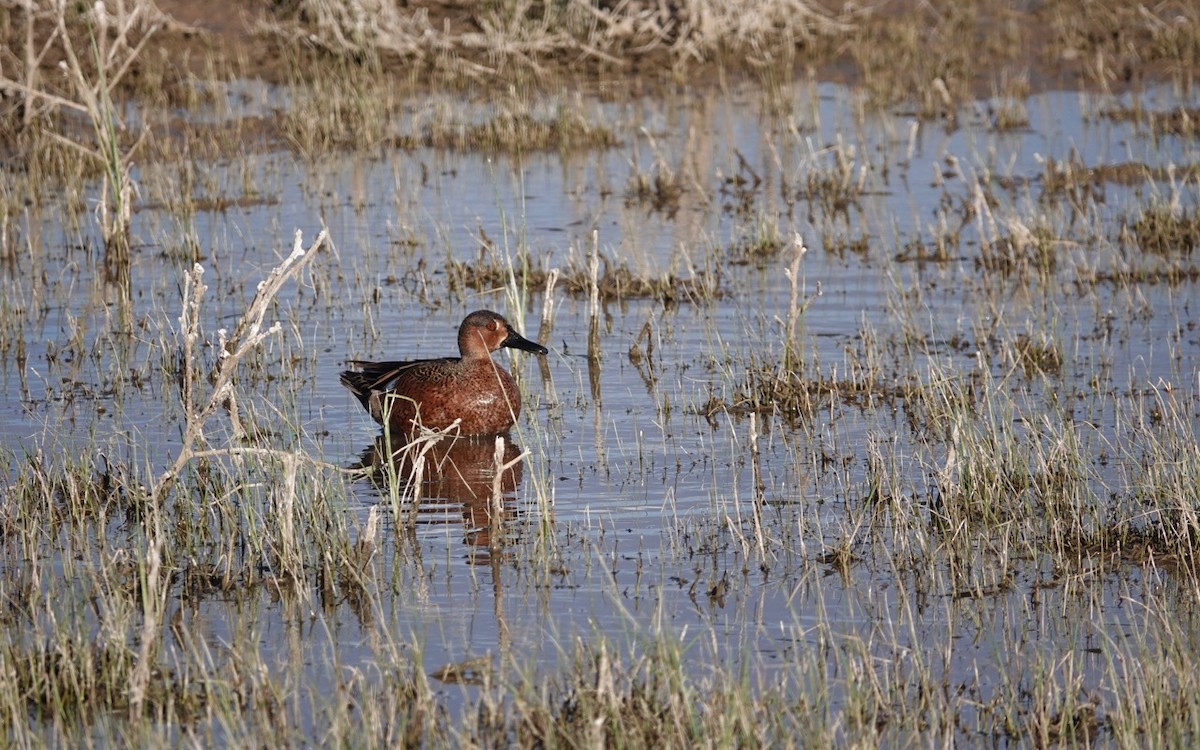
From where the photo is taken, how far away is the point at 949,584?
5.88m

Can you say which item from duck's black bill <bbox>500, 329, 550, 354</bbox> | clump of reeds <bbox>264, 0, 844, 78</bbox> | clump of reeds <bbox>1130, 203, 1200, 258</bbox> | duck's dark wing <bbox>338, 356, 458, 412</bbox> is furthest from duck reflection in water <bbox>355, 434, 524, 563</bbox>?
clump of reeds <bbox>264, 0, 844, 78</bbox>

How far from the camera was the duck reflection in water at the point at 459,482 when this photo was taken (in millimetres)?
6352

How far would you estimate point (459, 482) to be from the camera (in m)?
Answer: 7.52

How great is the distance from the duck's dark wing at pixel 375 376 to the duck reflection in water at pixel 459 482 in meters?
0.23

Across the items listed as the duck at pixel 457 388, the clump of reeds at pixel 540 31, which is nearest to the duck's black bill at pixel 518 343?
the duck at pixel 457 388

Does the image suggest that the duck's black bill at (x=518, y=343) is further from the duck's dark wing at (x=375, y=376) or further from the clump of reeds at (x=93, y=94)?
the clump of reeds at (x=93, y=94)

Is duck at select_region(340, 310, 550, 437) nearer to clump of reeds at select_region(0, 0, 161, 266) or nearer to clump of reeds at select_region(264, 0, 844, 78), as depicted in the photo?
clump of reeds at select_region(0, 0, 161, 266)

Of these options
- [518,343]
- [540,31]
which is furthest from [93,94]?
[540,31]

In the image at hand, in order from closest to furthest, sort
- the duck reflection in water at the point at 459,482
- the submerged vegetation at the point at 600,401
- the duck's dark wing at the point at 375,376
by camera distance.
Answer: the submerged vegetation at the point at 600,401
the duck reflection in water at the point at 459,482
the duck's dark wing at the point at 375,376

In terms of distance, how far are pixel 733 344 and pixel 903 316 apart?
0.94m

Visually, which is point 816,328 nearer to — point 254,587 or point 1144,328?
point 1144,328

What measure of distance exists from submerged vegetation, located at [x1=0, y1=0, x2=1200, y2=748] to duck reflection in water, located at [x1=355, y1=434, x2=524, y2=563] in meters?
0.04

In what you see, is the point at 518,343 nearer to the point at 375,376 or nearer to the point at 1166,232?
the point at 375,376

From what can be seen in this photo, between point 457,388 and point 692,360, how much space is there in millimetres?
1524
